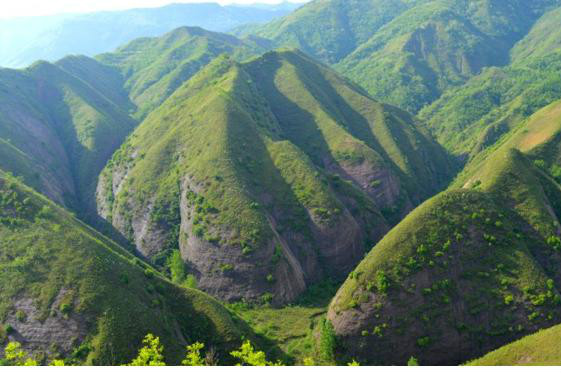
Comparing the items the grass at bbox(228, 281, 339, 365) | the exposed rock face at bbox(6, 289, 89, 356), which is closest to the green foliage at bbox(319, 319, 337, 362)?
the grass at bbox(228, 281, 339, 365)

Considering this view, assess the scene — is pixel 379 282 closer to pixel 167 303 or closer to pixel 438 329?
pixel 438 329

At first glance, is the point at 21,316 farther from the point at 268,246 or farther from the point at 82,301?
the point at 268,246

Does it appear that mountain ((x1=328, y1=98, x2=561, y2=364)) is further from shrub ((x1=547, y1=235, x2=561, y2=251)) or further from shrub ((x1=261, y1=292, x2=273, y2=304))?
shrub ((x1=261, y1=292, x2=273, y2=304))

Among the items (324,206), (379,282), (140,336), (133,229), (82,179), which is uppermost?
(82,179)

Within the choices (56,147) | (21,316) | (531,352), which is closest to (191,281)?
(21,316)

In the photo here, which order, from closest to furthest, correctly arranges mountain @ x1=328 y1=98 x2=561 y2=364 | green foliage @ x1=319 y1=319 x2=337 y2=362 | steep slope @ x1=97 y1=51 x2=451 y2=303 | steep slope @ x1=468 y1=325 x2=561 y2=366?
steep slope @ x1=468 y1=325 x2=561 y2=366 → mountain @ x1=328 y1=98 x2=561 y2=364 → green foliage @ x1=319 y1=319 x2=337 y2=362 → steep slope @ x1=97 y1=51 x2=451 y2=303

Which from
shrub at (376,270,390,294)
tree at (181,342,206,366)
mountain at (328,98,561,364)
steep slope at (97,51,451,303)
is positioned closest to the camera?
tree at (181,342,206,366)

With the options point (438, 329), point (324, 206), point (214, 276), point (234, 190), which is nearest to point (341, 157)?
point (324, 206)
